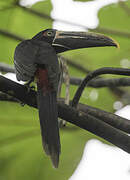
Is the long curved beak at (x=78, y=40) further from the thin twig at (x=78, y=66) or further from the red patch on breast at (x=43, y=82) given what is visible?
the thin twig at (x=78, y=66)

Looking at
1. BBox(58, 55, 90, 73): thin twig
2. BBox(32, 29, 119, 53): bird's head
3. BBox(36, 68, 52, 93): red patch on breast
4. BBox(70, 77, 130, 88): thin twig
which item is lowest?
BBox(58, 55, 90, 73): thin twig

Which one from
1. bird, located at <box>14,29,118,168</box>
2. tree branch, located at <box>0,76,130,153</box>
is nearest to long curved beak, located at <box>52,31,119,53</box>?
bird, located at <box>14,29,118,168</box>

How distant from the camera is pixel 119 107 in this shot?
10.5 ft

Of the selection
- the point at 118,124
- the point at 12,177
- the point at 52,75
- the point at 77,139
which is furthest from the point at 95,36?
the point at 12,177

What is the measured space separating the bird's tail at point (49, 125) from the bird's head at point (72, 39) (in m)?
0.47

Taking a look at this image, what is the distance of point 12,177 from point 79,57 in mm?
1220

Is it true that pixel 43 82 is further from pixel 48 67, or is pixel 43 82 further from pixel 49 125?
pixel 49 125

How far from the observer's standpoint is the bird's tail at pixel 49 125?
6.19 feet

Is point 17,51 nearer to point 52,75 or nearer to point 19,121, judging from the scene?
point 52,75

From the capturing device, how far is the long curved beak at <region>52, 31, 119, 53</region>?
2260 mm

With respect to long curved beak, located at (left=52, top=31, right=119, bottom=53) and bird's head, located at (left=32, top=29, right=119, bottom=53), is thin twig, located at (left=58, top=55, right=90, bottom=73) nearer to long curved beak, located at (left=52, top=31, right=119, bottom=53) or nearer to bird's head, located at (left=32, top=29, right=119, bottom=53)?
bird's head, located at (left=32, top=29, right=119, bottom=53)

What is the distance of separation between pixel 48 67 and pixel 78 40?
1.11ft

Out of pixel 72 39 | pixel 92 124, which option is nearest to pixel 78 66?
pixel 72 39

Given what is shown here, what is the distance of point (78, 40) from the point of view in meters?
2.35
